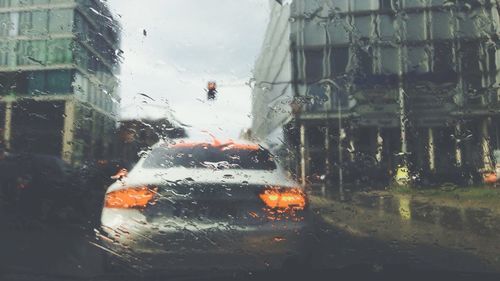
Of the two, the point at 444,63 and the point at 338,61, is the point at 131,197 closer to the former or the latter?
the point at 338,61

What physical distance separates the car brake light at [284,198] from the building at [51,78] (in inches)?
27.1

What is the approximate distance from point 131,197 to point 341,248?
92 centimetres

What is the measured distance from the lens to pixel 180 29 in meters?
2.27

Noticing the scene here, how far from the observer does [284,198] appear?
7.52 feet

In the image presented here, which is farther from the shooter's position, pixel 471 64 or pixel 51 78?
pixel 51 78

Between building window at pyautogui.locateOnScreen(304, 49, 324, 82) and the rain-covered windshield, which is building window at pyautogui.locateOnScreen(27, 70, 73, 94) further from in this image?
building window at pyautogui.locateOnScreen(304, 49, 324, 82)

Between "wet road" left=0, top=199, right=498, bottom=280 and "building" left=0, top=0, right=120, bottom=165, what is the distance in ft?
1.29

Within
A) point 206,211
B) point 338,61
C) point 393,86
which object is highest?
point 338,61

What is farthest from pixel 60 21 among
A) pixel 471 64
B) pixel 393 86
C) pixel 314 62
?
pixel 471 64

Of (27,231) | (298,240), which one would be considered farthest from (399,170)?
(27,231)

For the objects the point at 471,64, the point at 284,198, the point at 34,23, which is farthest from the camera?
the point at 284,198

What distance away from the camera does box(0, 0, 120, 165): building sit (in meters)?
2.17

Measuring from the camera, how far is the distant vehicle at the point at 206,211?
227 centimetres

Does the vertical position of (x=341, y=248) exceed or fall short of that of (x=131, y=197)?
it falls short
